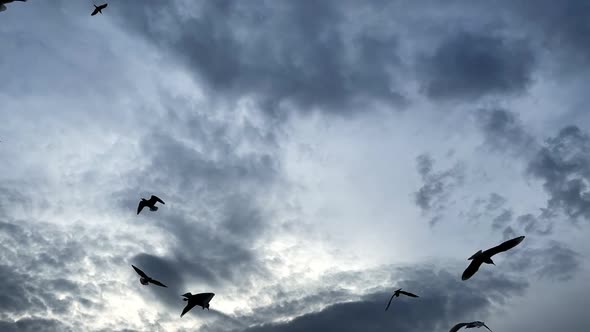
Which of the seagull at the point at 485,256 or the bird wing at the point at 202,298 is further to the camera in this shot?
the bird wing at the point at 202,298

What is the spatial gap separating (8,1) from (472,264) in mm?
28406

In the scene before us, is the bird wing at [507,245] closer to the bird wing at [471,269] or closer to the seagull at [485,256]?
the seagull at [485,256]

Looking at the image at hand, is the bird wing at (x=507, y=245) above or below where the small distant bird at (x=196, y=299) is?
above

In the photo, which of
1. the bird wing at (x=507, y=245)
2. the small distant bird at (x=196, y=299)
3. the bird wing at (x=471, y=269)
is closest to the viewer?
the bird wing at (x=471, y=269)

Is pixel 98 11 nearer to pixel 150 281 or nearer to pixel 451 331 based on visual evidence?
pixel 150 281

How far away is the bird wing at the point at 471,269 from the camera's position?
79.3ft

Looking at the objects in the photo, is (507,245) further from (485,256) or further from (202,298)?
(202,298)

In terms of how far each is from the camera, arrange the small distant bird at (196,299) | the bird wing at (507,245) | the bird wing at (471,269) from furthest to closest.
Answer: the small distant bird at (196,299)
the bird wing at (507,245)
the bird wing at (471,269)

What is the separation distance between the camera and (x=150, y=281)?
31453mm

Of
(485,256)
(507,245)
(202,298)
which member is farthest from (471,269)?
(202,298)

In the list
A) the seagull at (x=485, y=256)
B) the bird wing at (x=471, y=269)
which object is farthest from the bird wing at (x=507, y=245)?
the bird wing at (x=471, y=269)

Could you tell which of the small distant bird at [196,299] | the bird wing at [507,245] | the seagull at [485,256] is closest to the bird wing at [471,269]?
the seagull at [485,256]

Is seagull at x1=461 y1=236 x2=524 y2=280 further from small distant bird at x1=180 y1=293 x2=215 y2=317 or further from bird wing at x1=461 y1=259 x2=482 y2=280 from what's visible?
small distant bird at x1=180 y1=293 x2=215 y2=317

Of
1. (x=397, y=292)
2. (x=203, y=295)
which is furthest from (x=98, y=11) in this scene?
(x=397, y=292)
